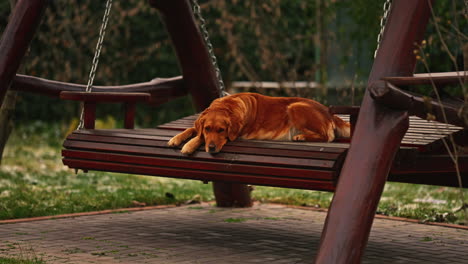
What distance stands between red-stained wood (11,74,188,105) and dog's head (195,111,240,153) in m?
1.65

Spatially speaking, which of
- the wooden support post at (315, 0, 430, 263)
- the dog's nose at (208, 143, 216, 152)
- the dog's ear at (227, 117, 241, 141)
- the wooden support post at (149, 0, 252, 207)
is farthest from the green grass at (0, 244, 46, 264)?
the wooden support post at (149, 0, 252, 207)

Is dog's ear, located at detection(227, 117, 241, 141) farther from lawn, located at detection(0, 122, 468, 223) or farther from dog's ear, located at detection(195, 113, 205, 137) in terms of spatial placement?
lawn, located at detection(0, 122, 468, 223)

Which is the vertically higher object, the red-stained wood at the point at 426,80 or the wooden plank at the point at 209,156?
the red-stained wood at the point at 426,80

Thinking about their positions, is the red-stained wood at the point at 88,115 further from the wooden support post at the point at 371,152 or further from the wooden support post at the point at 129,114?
the wooden support post at the point at 371,152

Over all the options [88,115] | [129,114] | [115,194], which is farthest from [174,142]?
[115,194]

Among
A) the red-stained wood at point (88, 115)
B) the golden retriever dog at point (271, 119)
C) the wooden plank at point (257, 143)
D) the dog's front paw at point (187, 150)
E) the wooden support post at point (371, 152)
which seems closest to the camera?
the wooden support post at point (371, 152)

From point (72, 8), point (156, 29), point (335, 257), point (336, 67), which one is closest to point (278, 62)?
point (336, 67)

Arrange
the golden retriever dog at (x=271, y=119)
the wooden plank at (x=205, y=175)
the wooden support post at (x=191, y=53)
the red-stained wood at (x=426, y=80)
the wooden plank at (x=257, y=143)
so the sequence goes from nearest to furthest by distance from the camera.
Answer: the red-stained wood at (x=426, y=80), the wooden plank at (x=205, y=175), the wooden plank at (x=257, y=143), the golden retriever dog at (x=271, y=119), the wooden support post at (x=191, y=53)

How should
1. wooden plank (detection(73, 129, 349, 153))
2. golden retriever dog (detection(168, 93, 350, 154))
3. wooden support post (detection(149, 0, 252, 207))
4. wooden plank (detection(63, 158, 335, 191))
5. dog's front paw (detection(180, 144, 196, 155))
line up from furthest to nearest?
wooden support post (detection(149, 0, 252, 207))
golden retriever dog (detection(168, 93, 350, 154))
dog's front paw (detection(180, 144, 196, 155))
wooden plank (detection(73, 129, 349, 153))
wooden plank (detection(63, 158, 335, 191))

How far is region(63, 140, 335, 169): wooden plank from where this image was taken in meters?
4.32

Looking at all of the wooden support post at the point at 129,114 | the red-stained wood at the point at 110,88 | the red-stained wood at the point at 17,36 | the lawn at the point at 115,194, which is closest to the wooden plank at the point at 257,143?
the wooden support post at the point at 129,114

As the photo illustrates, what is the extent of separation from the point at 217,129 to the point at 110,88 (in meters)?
1.96

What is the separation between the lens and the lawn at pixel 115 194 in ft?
22.8

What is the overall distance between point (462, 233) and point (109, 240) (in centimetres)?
247
